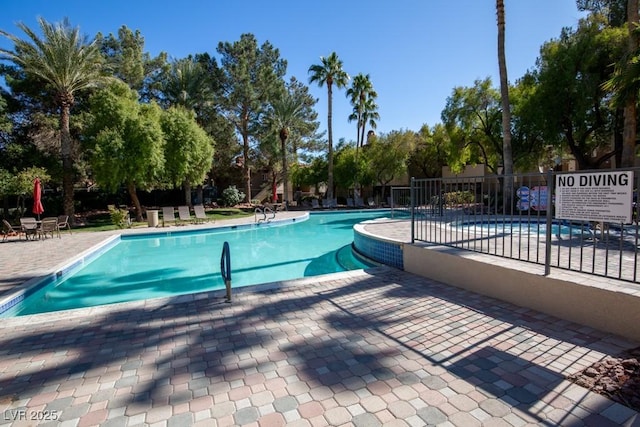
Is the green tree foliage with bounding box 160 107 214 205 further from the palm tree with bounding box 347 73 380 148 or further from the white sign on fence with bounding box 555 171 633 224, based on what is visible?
the white sign on fence with bounding box 555 171 633 224

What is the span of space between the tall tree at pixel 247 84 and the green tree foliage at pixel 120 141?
10647mm

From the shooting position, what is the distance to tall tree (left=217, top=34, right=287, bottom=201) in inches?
1000

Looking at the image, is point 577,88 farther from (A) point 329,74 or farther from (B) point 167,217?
(B) point 167,217

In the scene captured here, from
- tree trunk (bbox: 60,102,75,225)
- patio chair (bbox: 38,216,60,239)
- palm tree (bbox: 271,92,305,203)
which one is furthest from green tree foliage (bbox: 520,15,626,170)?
tree trunk (bbox: 60,102,75,225)

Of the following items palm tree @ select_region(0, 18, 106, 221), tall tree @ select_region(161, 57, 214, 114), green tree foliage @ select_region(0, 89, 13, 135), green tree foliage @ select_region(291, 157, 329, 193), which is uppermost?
tall tree @ select_region(161, 57, 214, 114)

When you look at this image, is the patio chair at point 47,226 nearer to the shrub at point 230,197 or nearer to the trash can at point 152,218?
the trash can at point 152,218

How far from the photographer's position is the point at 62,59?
49.1 feet

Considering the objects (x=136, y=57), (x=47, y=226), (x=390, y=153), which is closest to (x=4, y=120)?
(x=47, y=226)

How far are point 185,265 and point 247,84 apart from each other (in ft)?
63.4

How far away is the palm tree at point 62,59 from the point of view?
14.5 metres

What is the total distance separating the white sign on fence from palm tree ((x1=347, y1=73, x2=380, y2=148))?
2296cm

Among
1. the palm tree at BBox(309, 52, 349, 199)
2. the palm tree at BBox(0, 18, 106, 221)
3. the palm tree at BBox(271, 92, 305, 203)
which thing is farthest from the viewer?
the palm tree at BBox(271, 92, 305, 203)

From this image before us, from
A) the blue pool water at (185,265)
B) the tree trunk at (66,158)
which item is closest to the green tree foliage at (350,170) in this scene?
the blue pool water at (185,265)

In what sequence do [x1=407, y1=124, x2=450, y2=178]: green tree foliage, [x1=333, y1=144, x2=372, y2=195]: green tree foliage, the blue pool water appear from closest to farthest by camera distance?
the blue pool water → [x1=407, y1=124, x2=450, y2=178]: green tree foliage → [x1=333, y1=144, x2=372, y2=195]: green tree foliage
